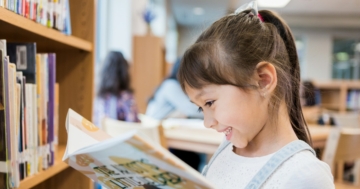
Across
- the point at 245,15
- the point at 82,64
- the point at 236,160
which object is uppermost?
the point at 245,15

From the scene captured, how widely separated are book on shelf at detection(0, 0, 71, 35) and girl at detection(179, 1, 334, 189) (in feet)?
1.05

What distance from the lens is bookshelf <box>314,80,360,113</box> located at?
5070 millimetres

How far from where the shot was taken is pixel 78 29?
3.27 feet

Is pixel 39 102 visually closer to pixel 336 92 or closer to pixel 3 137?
pixel 3 137

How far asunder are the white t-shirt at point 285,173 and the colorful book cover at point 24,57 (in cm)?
48

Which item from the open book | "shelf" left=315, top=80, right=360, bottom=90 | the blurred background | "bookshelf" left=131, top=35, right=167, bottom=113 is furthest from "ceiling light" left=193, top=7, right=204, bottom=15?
the open book

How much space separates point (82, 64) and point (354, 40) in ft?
26.5

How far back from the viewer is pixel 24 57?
693mm

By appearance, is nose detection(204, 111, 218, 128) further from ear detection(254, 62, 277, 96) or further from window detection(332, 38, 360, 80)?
window detection(332, 38, 360, 80)

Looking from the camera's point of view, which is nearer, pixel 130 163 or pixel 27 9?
pixel 130 163

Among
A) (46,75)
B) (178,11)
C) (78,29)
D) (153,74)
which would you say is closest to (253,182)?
(46,75)

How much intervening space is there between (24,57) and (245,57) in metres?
0.45

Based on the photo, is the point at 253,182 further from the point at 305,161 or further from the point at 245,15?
the point at 245,15

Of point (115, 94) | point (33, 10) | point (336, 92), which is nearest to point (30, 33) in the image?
point (33, 10)
